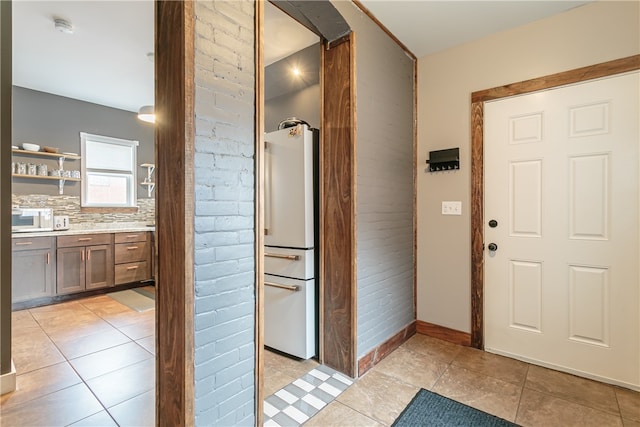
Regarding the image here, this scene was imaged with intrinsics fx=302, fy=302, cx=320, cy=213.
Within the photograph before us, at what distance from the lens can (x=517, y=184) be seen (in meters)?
2.44

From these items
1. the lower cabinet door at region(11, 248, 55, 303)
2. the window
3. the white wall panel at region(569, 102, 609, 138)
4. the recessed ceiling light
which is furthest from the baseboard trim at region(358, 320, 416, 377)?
the window

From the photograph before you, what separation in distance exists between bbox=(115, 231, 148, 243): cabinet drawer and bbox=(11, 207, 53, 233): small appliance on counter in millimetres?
774

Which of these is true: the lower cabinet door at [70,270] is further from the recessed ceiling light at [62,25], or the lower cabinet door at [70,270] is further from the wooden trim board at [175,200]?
the wooden trim board at [175,200]

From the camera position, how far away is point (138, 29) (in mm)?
2648

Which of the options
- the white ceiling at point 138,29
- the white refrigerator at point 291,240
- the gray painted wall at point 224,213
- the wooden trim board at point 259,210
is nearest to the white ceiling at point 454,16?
the white ceiling at point 138,29

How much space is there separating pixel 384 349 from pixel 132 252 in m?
3.95

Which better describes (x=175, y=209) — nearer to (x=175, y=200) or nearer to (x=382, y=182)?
(x=175, y=200)

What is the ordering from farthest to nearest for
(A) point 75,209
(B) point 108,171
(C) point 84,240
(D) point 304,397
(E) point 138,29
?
(B) point 108,171
(A) point 75,209
(C) point 84,240
(E) point 138,29
(D) point 304,397

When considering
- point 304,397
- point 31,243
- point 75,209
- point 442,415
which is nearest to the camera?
point 442,415

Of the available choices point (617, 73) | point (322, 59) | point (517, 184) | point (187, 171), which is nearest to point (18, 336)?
point (187, 171)

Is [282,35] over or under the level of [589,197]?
over

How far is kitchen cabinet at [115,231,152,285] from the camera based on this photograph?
4.37 meters

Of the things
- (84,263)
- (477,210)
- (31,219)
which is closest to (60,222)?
(31,219)

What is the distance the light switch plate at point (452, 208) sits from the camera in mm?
2697
